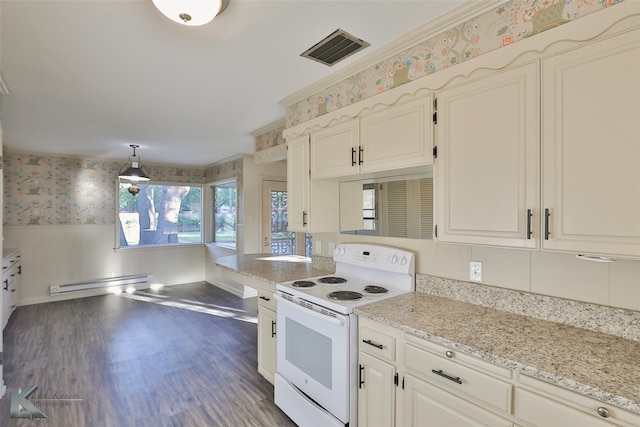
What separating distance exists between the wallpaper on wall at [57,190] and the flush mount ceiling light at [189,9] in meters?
5.28

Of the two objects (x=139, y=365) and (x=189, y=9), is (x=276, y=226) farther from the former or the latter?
(x=189, y=9)

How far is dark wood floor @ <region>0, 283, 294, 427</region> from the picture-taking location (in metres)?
2.32

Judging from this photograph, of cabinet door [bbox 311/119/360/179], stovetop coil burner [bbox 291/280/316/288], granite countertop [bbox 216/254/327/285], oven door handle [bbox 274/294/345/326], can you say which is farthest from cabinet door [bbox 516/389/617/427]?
granite countertop [bbox 216/254/327/285]

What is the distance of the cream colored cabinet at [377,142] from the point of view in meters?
1.80

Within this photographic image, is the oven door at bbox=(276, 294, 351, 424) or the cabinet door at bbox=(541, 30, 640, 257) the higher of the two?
the cabinet door at bbox=(541, 30, 640, 257)

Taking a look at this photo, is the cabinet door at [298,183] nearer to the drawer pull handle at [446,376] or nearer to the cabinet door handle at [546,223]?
the drawer pull handle at [446,376]

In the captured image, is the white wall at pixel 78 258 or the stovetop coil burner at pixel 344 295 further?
the white wall at pixel 78 258

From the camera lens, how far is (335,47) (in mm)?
2037

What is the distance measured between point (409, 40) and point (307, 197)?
1340 millimetres

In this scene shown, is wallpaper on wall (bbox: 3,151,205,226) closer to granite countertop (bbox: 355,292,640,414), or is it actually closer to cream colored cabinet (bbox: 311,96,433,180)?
cream colored cabinet (bbox: 311,96,433,180)

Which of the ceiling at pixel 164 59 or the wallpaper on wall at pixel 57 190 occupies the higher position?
the ceiling at pixel 164 59

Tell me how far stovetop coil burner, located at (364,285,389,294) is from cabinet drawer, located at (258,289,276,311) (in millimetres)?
757

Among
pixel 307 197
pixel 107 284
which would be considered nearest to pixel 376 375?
pixel 307 197

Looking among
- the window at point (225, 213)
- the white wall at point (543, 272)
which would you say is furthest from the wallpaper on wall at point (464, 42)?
the window at point (225, 213)
